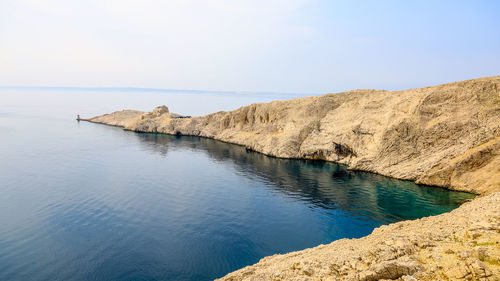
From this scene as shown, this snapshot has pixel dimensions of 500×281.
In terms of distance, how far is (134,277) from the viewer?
15.7m

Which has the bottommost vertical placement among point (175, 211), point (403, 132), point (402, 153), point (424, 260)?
point (175, 211)

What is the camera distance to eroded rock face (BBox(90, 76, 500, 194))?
3170 centimetres

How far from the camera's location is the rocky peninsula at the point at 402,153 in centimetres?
892

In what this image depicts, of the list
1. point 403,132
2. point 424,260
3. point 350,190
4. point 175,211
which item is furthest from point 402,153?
point 424,260

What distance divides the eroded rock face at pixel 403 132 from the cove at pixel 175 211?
2.73 m

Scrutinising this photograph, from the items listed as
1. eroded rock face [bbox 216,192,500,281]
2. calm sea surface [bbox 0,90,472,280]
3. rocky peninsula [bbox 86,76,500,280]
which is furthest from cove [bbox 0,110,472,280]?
eroded rock face [bbox 216,192,500,281]

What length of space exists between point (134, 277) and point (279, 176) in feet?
89.3

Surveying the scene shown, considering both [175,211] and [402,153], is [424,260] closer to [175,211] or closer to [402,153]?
[175,211]

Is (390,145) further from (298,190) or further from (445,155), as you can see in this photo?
(298,190)

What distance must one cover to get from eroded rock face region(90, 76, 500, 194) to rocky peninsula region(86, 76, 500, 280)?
123 mm

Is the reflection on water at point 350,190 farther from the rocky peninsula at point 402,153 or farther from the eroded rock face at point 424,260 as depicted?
the eroded rock face at point 424,260

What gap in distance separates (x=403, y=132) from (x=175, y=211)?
33.8 m

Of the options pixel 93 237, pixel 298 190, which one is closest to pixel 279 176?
pixel 298 190

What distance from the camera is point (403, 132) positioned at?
39.2 m
